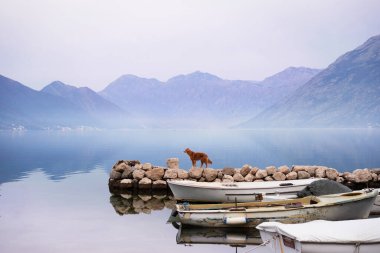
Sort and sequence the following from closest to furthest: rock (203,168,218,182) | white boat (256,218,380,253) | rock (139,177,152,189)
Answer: white boat (256,218,380,253)
rock (203,168,218,182)
rock (139,177,152,189)

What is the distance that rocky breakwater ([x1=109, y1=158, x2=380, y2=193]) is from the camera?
2334 cm

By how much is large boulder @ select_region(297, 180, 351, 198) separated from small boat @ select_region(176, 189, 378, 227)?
6.15 ft

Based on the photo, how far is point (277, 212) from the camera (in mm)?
14977

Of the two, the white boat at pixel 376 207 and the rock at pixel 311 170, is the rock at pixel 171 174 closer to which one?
the rock at pixel 311 170

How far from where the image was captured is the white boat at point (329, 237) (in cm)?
1027

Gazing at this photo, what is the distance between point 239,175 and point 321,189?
6178 mm

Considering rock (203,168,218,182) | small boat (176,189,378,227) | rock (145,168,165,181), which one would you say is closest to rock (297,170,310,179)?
rock (203,168,218,182)

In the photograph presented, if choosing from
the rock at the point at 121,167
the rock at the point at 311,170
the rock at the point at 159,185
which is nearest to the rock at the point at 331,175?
the rock at the point at 311,170

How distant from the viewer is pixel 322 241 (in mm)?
10266

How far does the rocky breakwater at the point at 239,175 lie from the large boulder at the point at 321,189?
4879 mm

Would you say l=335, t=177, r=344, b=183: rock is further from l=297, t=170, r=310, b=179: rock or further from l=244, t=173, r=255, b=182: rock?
l=244, t=173, r=255, b=182: rock

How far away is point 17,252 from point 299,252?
8833mm

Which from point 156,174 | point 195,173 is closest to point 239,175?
point 195,173

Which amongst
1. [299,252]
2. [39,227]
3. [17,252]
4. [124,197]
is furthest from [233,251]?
[124,197]
